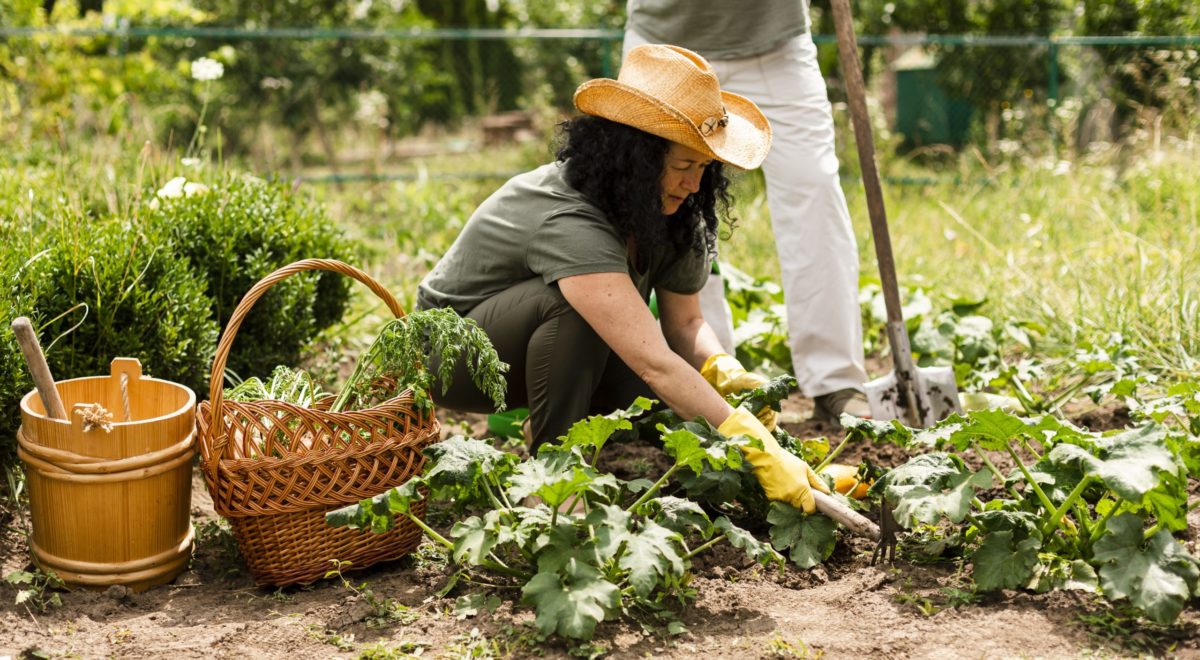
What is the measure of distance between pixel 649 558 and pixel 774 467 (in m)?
0.50

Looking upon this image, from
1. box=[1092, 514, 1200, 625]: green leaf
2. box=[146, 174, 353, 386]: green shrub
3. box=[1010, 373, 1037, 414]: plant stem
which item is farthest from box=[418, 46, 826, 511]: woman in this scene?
box=[1010, 373, 1037, 414]: plant stem

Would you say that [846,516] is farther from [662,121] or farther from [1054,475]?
[662,121]

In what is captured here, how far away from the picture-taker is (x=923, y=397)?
351cm

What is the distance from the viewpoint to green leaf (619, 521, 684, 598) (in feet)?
7.05

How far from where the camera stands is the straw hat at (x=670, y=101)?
8.88ft

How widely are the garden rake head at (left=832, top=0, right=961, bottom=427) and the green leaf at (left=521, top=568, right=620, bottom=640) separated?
1574mm

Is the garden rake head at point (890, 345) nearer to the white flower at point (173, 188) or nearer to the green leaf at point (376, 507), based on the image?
the green leaf at point (376, 507)

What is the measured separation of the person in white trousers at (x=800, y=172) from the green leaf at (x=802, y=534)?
106 cm

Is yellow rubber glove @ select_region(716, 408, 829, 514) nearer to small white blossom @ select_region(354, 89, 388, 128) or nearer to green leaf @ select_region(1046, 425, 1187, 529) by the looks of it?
green leaf @ select_region(1046, 425, 1187, 529)

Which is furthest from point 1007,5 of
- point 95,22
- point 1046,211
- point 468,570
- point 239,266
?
point 468,570

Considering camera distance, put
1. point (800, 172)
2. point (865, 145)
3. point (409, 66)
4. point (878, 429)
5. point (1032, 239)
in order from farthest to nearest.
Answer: point (409, 66), point (1032, 239), point (800, 172), point (865, 145), point (878, 429)

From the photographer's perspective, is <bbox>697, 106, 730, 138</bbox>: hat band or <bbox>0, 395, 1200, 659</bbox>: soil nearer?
<bbox>0, 395, 1200, 659</bbox>: soil

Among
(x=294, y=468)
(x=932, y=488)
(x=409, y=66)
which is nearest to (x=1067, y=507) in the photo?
(x=932, y=488)

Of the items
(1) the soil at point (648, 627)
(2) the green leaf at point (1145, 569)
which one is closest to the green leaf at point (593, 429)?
(1) the soil at point (648, 627)
